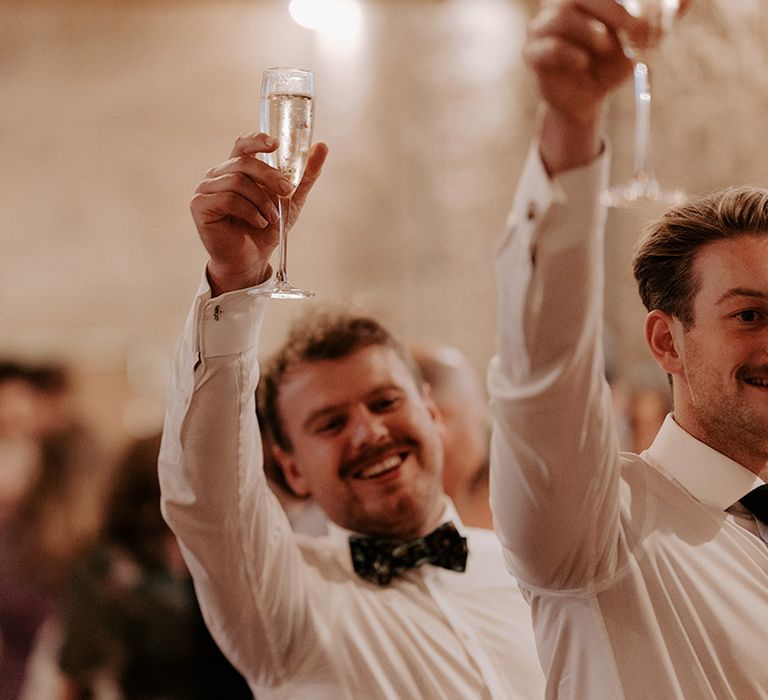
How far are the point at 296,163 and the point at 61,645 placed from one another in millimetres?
2865

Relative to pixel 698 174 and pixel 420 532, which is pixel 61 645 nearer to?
pixel 420 532

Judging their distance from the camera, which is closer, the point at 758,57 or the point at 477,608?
the point at 477,608

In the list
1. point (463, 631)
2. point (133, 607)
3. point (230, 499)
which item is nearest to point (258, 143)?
point (230, 499)

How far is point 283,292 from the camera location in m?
1.52

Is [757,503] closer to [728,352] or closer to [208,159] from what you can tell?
[728,352]

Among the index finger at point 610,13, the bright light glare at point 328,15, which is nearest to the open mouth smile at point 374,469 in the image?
the index finger at point 610,13

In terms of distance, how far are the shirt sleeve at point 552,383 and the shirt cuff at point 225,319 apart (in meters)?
0.51

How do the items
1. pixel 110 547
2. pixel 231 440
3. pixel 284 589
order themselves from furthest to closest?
pixel 110 547, pixel 284 589, pixel 231 440

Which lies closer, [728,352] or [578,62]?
[578,62]

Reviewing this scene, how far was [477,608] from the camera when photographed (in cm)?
208

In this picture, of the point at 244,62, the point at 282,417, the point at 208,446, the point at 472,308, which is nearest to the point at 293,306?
the point at 472,308

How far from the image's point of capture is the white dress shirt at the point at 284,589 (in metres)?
1.66

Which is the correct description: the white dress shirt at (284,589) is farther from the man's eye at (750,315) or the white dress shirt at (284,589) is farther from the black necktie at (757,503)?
the man's eye at (750,315)

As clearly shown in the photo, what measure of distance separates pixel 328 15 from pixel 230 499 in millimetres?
4607
